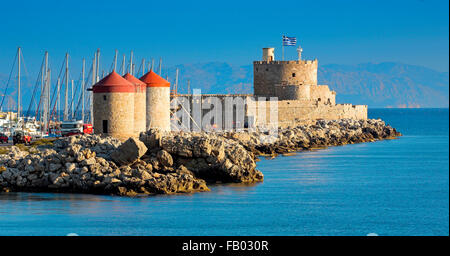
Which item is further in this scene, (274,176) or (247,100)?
(247,100)

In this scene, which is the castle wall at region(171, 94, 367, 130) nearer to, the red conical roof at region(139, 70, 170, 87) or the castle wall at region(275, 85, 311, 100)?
the castle wall at region(275, 85, 311, 100)

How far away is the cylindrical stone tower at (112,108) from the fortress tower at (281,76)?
23438 millimetres

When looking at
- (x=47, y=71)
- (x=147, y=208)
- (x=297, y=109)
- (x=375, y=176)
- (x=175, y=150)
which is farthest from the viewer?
(x=297, y=109)

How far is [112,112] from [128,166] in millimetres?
5598

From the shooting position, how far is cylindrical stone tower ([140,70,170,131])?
32.9m

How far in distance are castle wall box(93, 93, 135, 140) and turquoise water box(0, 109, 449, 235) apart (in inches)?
236

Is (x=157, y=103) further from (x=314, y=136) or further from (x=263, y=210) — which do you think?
(x=314, y=136)

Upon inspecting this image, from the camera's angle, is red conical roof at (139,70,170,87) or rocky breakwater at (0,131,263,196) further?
red conical roof at (139,70,170,87)

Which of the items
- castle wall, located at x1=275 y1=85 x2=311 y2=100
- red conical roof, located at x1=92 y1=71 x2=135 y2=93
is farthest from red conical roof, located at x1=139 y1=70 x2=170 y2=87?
castle wall, located at x1=275 y1=85 x2=311 y2=100

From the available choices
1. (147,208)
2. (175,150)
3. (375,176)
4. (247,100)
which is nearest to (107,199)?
(147,208)

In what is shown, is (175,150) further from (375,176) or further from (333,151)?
(333,151)

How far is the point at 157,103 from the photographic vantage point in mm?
33188

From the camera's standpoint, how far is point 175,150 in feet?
85.3

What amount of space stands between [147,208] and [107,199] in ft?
5.63
